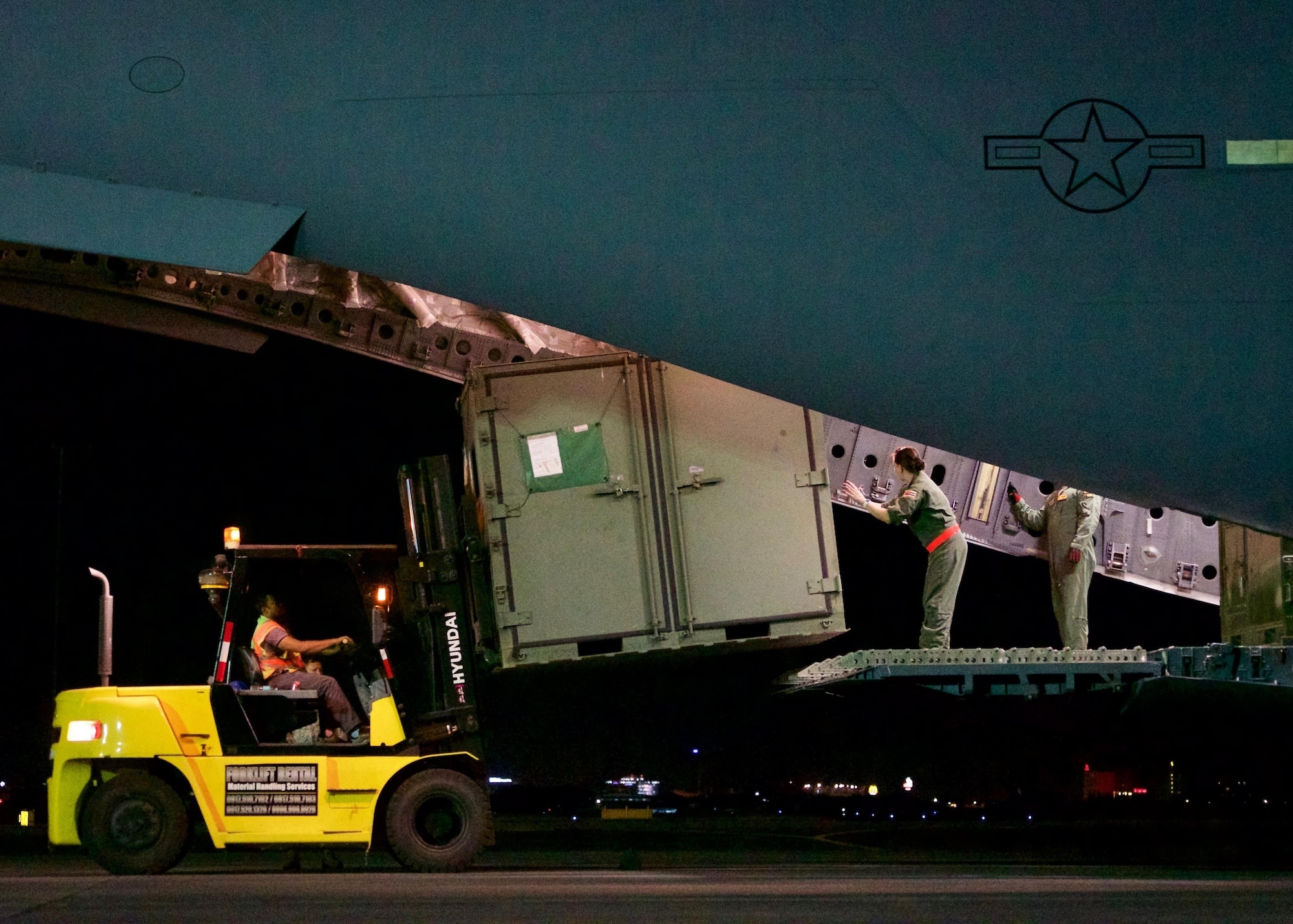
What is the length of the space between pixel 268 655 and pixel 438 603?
1166 mm

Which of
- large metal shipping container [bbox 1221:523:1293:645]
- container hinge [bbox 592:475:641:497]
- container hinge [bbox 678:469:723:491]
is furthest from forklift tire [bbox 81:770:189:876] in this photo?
large metal shipping container [bbox 1221:523:1293:645]

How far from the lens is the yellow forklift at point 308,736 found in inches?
321

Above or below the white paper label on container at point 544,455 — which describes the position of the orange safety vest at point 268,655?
below

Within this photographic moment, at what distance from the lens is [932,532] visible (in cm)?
888

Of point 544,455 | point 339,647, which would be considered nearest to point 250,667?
point 339,647

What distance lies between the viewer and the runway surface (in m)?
4.92

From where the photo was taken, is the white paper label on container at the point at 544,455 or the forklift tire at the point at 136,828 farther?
the white paper label on container at the point at 544,455

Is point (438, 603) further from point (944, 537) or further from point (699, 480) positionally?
point (944, 537)

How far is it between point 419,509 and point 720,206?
4.03 m

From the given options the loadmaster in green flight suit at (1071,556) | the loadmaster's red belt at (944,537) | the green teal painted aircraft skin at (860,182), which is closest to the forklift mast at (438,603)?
the loadmaster's red belt at (944,537)

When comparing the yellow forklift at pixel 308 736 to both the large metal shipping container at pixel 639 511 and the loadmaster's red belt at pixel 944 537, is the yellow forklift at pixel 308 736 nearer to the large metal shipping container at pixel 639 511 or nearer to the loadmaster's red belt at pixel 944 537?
the large metal shipping container at pixel 639 511

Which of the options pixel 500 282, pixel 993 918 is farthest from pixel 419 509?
pixel 993 918

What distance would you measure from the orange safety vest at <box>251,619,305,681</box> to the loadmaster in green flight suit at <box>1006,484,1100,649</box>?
210 inches

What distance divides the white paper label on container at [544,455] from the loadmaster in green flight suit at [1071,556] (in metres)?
3.60
